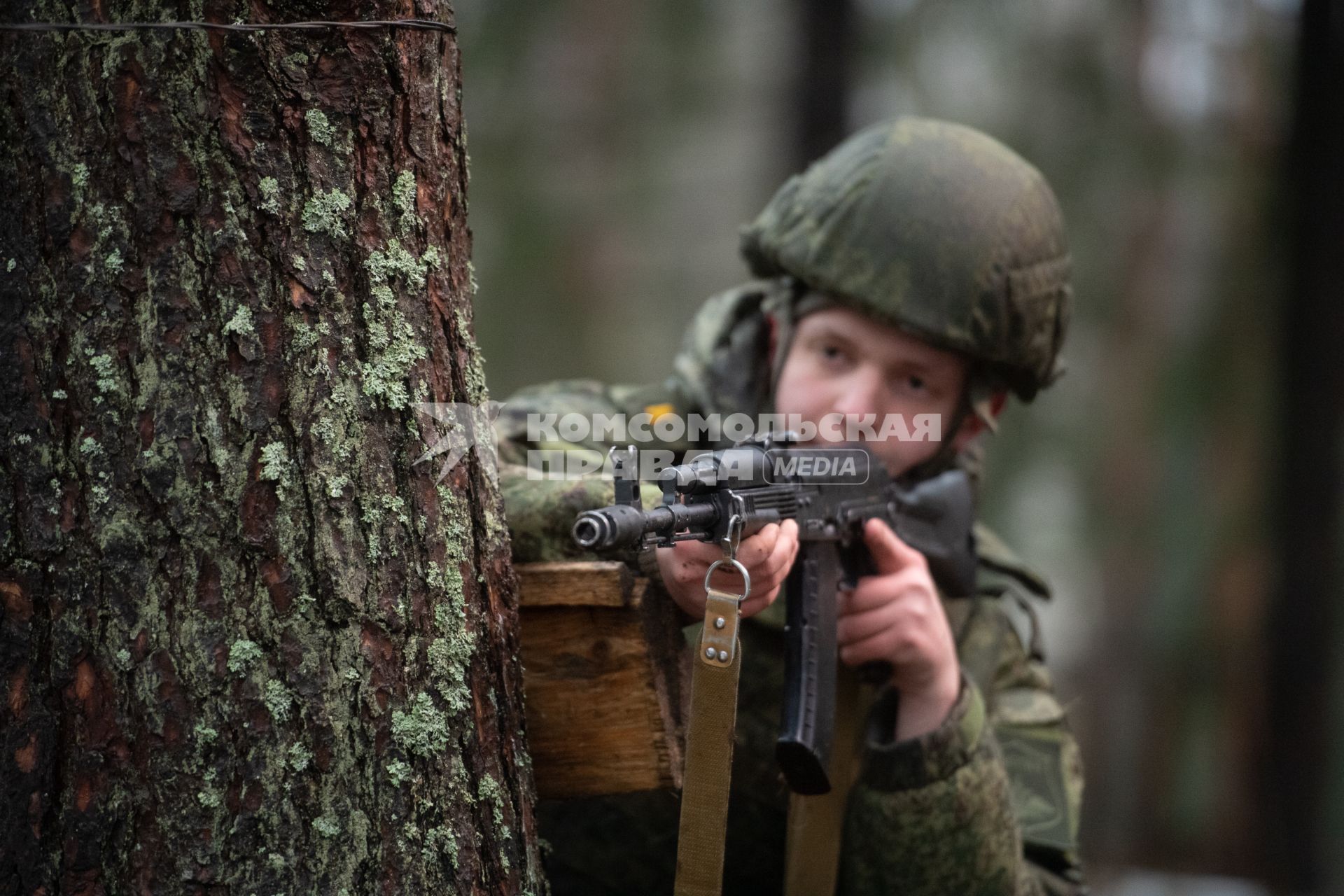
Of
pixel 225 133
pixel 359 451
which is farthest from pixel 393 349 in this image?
pixel 225 133

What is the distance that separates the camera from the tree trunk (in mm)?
1473

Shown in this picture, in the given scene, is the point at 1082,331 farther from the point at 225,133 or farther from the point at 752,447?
the point at 225,133

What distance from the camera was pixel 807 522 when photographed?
226 centimetres

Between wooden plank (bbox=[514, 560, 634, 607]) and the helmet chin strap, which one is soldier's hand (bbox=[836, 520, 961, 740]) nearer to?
the helmet chin strap

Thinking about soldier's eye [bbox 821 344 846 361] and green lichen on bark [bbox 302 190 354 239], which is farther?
soldier's eye [bbox 821 344 846 361]

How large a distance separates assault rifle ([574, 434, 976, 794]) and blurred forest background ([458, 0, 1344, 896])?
173 inches

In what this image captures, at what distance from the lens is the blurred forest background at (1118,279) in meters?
7.65

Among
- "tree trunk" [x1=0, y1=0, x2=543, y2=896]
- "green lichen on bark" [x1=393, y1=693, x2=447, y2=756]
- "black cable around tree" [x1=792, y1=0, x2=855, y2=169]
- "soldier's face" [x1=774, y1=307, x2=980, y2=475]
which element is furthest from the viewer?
"black cable around tree" [x1=792, y1=0, x2=855, y2=169]

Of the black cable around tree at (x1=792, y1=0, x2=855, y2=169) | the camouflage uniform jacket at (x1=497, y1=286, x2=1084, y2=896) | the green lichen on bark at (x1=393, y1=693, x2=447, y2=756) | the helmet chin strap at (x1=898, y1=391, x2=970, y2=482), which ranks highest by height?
the black cable around tree at (x1=792, y1=0, x2=855, y2=169)

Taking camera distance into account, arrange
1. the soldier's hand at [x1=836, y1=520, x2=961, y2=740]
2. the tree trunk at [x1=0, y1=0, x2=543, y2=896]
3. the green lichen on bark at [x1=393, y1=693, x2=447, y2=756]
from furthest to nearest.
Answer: the soldier's hand at [x1=836, y1=520, x2=961, y2=740] → the green lichen on bark at [x1=393, y1=693, x2=447, y2=756] → the tree trunk at [x1=0, y1=0, x2=543, y2=896]


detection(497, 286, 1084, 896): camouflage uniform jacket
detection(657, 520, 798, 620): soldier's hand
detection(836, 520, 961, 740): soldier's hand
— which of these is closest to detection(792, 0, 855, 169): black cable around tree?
detection(497, 286, 1084, 896): camouflage uniform jacket

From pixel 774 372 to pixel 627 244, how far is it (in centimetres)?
773

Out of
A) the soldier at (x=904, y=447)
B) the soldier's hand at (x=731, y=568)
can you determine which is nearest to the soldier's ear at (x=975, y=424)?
the soldier at (x=904, y=447)

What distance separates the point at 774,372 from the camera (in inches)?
116
